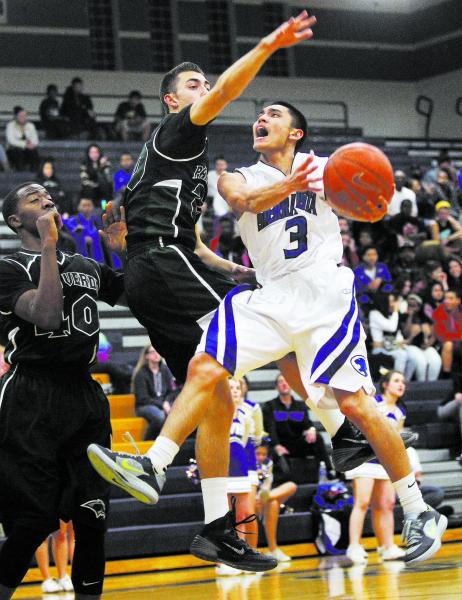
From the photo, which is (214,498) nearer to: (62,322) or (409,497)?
(409,497)

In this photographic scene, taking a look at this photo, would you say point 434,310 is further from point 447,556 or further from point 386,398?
point 447,556

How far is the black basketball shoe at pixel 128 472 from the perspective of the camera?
5.10m

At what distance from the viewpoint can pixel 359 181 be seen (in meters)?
5.28

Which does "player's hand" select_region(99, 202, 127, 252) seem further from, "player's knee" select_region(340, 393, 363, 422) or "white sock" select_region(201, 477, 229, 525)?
"player's knee" select_region(340, 393, 363, 422)

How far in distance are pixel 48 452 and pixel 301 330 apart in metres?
1.35

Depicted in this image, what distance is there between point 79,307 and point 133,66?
19.4m

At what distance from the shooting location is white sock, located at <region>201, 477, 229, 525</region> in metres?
5.73

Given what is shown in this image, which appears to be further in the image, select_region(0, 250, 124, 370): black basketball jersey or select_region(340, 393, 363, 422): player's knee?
select_region(0, 250, 124, 370): black basketball jersey

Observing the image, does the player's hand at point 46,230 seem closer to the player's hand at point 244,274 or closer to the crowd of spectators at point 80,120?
the player's hand at point 244,274

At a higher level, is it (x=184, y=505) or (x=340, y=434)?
(x=340, y=434)

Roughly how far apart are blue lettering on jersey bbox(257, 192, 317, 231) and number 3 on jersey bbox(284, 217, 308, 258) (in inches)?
1.7

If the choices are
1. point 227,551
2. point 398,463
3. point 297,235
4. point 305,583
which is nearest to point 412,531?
point 398,463

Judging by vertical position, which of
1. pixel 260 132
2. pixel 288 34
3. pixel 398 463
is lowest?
pixel 398 463

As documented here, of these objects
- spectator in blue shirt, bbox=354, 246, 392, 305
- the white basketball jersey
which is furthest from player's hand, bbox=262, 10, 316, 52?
spectator in blue shirt, bbox=354, 246, 392, 305
